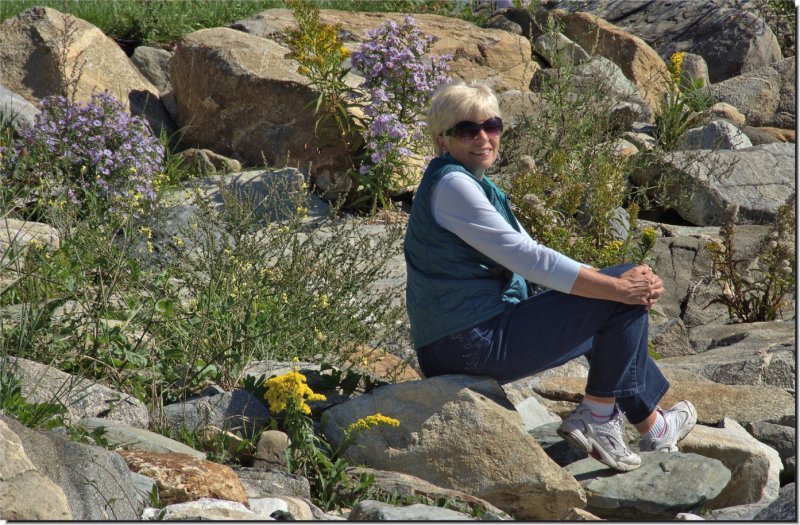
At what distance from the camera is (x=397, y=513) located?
10.4 feet

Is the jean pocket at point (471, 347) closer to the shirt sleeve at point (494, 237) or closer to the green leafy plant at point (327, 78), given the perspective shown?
the shirt sleeve at point (494, 237)

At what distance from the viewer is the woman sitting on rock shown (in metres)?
3.82

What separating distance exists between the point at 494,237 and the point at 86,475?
65.0 inches

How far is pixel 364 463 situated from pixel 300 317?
107cm

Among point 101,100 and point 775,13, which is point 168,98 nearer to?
point 101,100

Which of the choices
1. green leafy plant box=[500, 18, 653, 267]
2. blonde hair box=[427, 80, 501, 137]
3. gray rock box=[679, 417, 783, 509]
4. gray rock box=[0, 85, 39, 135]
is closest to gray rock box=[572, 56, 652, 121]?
green leafy plant box=[500, 18, 653, 267]

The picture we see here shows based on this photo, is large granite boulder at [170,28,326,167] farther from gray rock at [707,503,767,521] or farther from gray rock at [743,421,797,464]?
gray rock at [707,503,767,521]

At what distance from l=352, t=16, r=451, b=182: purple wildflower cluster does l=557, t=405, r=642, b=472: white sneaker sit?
402 cm

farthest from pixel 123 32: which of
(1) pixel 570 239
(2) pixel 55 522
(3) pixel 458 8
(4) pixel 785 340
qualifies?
(2) pixel 55 522

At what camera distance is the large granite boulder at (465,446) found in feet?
12.3

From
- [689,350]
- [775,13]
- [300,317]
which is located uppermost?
[775,13]

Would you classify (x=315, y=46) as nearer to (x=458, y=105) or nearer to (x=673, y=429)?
(x=458, y=105)

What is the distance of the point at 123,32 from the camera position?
10672mm

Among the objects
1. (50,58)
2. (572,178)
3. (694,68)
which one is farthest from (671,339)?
(694,68)
